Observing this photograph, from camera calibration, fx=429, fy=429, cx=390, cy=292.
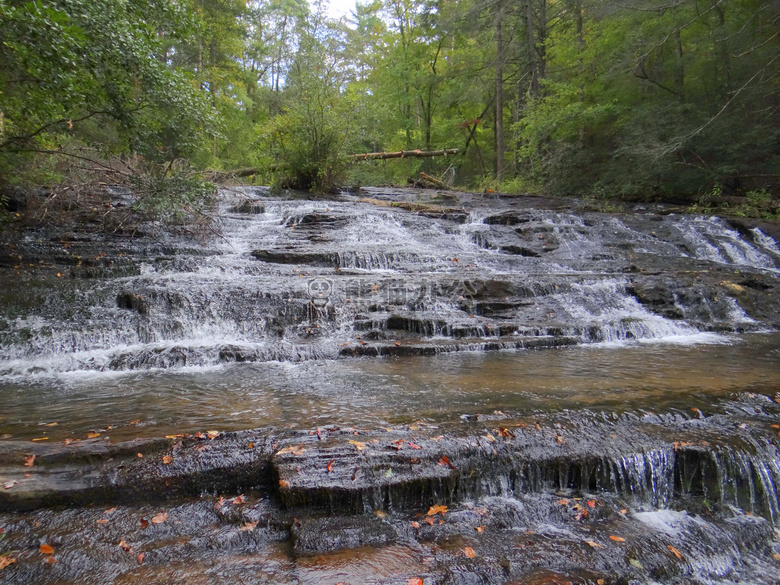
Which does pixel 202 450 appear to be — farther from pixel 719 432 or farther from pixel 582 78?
pixel 582 78

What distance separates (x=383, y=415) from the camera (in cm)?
409

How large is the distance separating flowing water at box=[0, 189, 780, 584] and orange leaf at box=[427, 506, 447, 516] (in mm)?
45

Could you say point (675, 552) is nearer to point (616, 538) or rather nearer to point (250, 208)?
point (616, 538)

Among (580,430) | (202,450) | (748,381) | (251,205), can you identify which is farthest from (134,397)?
(251,205)

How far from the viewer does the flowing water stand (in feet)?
8.82

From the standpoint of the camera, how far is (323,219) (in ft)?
42.3

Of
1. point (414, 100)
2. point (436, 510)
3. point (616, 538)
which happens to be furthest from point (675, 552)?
point (414, 100)

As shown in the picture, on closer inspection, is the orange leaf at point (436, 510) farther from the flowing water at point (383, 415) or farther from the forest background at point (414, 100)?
the forest background at point (414, 100)

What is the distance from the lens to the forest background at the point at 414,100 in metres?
6.50

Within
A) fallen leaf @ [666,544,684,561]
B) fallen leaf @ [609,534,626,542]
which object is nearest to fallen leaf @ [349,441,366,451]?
fallen leaf @ [609,534,626,542]

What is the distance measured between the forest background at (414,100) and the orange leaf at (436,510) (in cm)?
627

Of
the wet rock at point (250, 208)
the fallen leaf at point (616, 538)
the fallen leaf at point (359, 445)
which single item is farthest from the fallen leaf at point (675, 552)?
the wet rock at point (250, 208)

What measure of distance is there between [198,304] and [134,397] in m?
2.78

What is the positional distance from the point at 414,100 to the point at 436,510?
2865 centimetres
